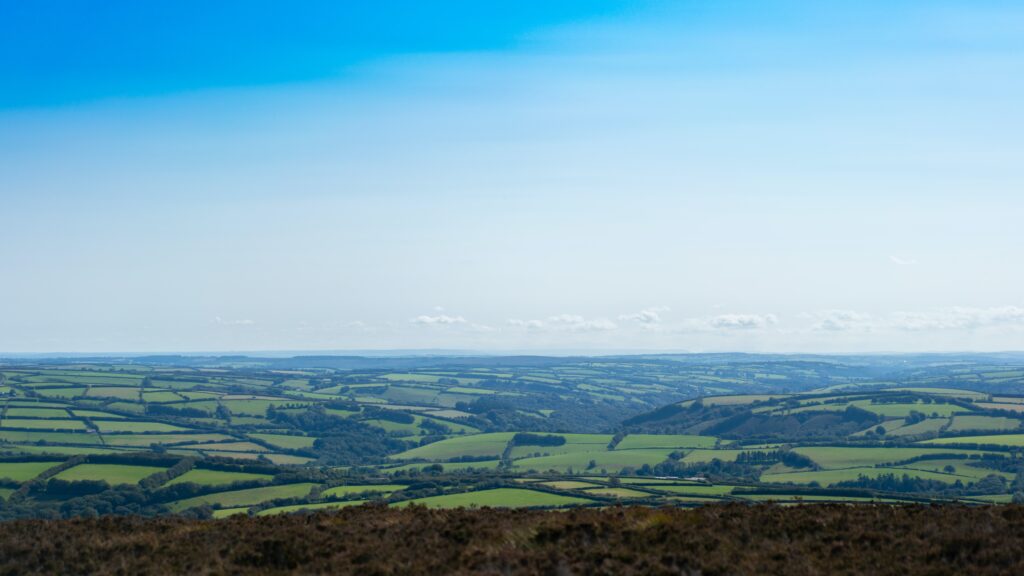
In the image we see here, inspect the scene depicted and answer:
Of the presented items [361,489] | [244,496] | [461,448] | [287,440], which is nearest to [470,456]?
[461,448]

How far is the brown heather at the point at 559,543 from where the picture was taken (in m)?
17.4

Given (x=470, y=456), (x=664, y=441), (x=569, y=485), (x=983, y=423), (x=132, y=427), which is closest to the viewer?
(x=569, y=485)

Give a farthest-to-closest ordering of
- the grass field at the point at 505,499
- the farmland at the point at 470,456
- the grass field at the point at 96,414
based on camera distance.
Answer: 1. the grass field at the point at 96,414
2. the farmland at the point at 470,456
3. the grass field at the point at 505,499

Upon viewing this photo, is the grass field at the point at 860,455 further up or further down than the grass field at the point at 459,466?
further up

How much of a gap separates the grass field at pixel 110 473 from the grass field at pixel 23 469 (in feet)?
8.95

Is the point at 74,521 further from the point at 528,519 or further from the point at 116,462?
the point at 116,462

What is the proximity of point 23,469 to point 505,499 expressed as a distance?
195 feet

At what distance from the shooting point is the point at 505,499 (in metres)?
68.1

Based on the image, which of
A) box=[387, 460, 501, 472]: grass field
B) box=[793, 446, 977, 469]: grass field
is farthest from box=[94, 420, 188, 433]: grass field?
box=[793, 446, 977, 469]: grass field

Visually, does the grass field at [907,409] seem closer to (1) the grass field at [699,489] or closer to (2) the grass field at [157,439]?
(1) the grass field at [699,489]

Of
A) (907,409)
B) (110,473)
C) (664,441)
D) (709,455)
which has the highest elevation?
(907,409)

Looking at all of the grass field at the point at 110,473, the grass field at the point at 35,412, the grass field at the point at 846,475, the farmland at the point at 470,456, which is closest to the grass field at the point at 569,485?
the farmland at the point at 470,456

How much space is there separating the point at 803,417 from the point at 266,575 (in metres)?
173

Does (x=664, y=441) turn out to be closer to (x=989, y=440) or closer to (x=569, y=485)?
(x=989, y=440)
